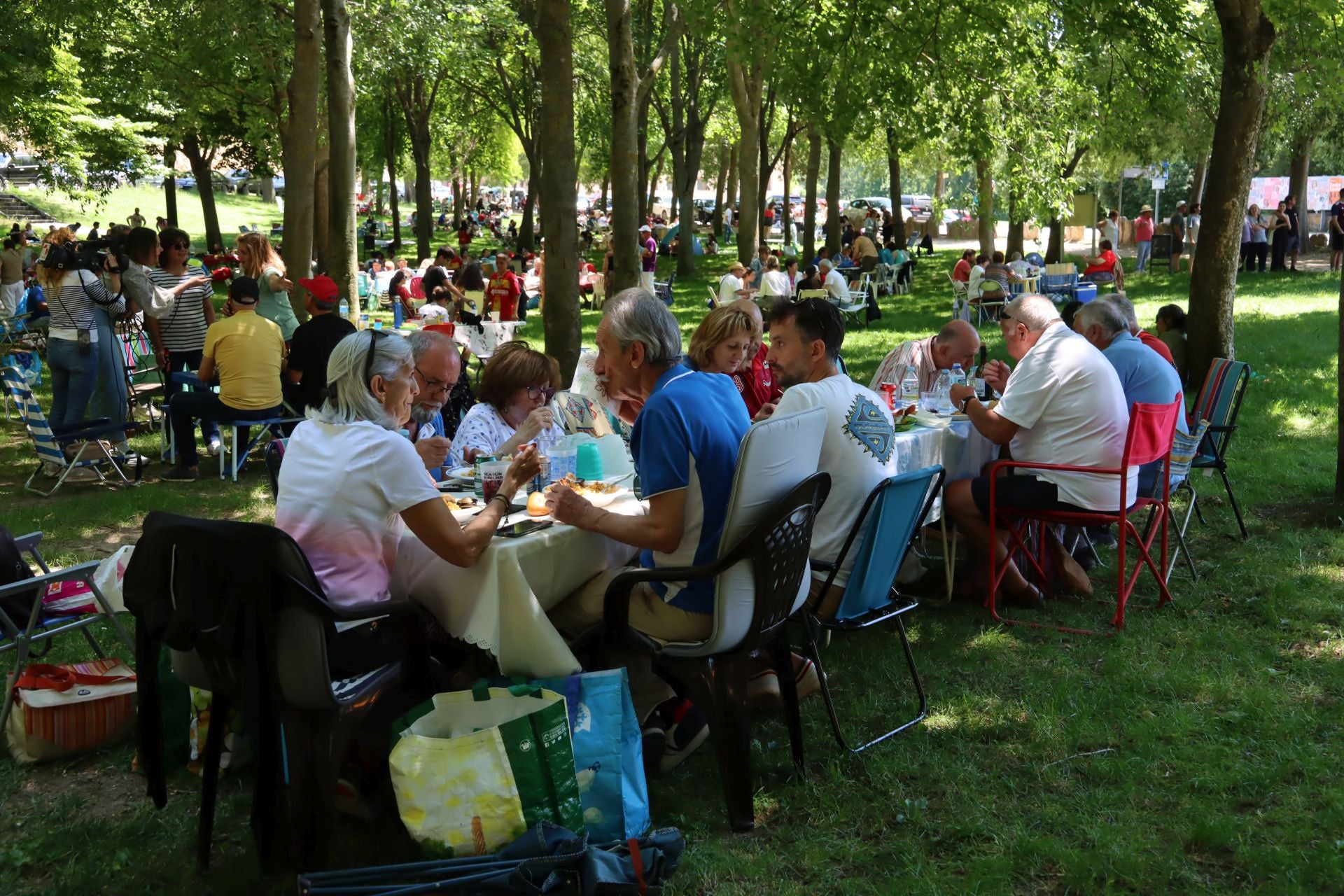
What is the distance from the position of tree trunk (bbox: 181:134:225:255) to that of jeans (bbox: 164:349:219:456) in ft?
72.2

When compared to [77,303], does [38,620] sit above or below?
below

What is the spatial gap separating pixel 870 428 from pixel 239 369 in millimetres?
5497

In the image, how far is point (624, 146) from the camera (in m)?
10.9

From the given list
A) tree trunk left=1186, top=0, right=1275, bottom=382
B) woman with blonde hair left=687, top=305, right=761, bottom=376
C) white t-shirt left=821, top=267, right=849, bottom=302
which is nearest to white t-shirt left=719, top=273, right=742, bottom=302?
white t-shirt left=821, top=267, right=849, bottom=302

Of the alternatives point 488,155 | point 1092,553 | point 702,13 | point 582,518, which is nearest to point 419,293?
point 702,13

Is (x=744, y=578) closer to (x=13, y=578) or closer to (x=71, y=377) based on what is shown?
(x=13, y=578)

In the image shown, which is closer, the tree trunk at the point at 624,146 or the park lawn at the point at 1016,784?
the park lawn at the point at 1016,784

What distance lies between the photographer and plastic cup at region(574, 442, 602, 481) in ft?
15.5

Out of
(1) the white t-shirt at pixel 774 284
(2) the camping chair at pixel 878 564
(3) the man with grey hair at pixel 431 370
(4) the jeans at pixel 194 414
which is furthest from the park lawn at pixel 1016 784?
(1) the white t-shirt at pixel 774 284

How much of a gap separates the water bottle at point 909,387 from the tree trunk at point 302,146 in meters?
7.05

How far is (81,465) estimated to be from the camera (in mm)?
9008

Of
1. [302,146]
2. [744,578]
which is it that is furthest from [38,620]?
[302,146]

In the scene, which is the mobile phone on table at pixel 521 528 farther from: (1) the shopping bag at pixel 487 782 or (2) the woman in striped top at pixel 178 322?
(2) the woman in striped top at pixel 178 322

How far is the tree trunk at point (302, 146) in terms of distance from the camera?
38.6ft
